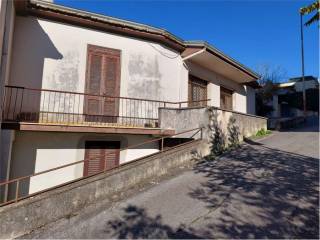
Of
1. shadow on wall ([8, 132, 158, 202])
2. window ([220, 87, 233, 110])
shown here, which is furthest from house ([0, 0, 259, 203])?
window ([220, 87, 233, 110])

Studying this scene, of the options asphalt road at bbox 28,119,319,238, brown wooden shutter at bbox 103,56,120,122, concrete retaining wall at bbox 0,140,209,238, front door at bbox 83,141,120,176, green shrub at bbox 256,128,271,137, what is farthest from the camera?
green shrub at bbox 256,128,271,137

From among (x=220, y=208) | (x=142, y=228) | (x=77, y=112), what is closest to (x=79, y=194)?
(x=142, y=228)

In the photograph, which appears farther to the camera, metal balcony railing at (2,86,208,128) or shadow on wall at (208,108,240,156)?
shadow on wall at (208,108,240,156)

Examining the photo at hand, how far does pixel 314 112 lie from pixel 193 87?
28098mm

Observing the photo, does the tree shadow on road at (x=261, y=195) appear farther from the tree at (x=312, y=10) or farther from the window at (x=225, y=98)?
the window at (x=225, y=98)

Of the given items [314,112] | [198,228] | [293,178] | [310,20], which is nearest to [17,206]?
Answer: [198,228]

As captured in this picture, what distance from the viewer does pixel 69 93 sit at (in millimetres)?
8992

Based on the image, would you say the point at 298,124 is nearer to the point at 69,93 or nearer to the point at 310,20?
the point at 310,20

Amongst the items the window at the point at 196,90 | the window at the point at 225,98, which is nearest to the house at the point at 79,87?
the window at the point at 196,90

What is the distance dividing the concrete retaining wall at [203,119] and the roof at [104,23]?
283cm

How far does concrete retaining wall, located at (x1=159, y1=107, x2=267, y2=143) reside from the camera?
9.23 metres

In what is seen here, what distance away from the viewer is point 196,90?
42.6 ft

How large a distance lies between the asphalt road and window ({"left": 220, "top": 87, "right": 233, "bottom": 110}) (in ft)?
24.1

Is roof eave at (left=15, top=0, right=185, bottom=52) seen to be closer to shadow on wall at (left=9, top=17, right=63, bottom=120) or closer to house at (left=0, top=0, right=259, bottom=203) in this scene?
house at (left=0, top=0, right=259, bottom=203)
